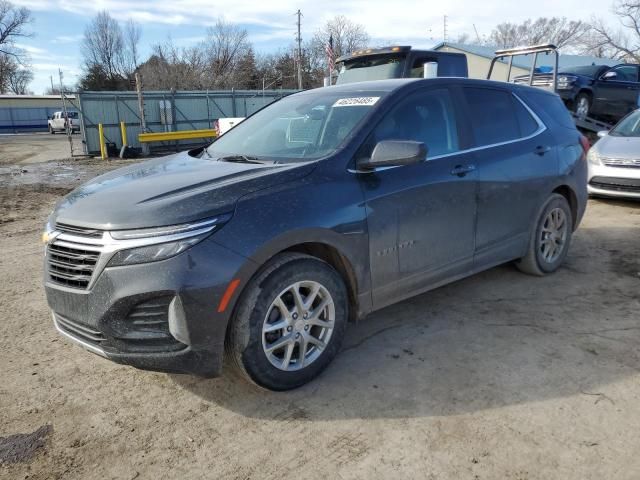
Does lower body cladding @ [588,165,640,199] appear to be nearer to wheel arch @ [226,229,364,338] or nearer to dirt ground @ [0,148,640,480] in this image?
dirt ground @ [0,148,640,480]

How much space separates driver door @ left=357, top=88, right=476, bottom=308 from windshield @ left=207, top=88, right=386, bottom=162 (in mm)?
213

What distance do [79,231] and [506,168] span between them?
3.16m

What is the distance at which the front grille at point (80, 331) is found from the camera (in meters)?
2.69

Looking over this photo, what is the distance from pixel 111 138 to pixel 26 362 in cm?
1874

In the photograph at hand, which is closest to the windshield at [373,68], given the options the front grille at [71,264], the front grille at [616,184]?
the front grille at [616,184]

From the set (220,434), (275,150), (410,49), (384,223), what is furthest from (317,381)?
(410,49)

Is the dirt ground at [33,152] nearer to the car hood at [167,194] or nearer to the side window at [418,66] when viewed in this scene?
→ the side window at [418,66]

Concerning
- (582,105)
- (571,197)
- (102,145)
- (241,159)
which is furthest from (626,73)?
(102,145)

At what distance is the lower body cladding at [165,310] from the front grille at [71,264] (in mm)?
60

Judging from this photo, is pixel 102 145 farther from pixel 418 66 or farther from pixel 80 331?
pixel 80 331

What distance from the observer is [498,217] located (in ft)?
13.5

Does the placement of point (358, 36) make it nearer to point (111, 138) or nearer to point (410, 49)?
point (111, 138)

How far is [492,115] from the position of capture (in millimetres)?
4215

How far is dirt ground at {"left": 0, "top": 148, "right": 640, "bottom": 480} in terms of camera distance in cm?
242
